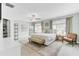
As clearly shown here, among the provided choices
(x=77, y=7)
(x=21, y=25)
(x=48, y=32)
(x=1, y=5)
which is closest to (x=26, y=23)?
(x=21, y=25)

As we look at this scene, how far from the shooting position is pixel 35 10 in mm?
1811

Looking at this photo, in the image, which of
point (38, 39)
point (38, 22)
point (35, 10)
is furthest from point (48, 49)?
point (35, 10)

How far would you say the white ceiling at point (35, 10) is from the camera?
1764 mm

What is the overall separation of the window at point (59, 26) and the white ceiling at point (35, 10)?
13 cm

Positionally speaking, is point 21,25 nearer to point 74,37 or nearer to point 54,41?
point 54,41

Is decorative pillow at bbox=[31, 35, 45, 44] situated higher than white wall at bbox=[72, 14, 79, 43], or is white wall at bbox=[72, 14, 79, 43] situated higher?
white wall at bbox=[72, 14, 79, 43]

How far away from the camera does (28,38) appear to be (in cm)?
182

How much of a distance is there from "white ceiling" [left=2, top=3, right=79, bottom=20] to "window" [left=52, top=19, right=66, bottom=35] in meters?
0.13

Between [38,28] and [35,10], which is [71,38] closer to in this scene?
[38,28]

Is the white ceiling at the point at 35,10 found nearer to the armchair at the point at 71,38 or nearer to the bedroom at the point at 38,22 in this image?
the bedroom at the point at 38,22

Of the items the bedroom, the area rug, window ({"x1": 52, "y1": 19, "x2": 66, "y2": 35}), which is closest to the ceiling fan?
the bedroom

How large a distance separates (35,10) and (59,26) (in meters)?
0.54

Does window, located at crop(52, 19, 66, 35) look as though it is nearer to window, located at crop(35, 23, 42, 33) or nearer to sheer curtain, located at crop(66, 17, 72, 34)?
sheer curtain, located at crop(66, 17, 72, 34)

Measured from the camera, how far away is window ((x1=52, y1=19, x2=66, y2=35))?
70.1 inches
